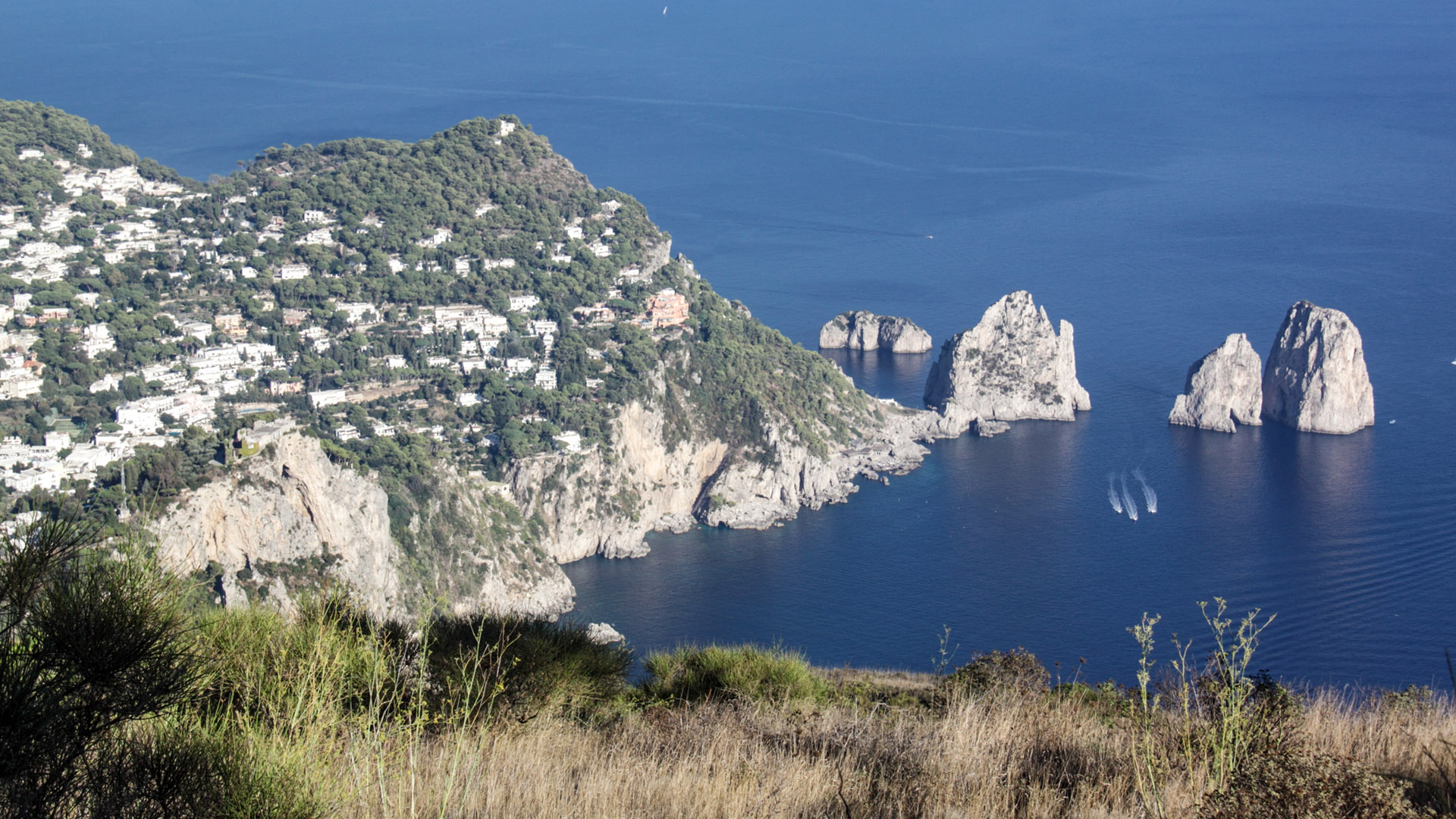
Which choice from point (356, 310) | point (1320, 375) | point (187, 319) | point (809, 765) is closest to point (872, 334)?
point (1320, 375)

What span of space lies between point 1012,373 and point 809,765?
5306 centimetres

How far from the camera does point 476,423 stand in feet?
147

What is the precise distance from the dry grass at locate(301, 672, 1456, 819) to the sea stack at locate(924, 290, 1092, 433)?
163 ft

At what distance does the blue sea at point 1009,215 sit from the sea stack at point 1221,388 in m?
0.95

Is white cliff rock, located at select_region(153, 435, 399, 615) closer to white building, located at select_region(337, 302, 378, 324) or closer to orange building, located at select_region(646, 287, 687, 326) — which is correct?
white building, located at select_region(337, 302, 378, 324)

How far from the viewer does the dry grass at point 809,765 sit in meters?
4.95

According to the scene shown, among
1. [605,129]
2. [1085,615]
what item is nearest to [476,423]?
[1085,615]

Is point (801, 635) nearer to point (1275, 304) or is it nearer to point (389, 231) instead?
point (389, 231)

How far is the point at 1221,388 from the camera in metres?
53.8

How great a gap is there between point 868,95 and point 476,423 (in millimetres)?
91643

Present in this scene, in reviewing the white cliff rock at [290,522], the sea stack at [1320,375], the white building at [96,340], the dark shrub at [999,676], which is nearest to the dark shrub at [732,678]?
the dark shrub at [999,676]

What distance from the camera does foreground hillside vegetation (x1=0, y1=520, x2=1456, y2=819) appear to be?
4141 mm

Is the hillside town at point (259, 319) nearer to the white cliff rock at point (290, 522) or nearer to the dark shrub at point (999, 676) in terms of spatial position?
the white cliff rock at point (290, 522)

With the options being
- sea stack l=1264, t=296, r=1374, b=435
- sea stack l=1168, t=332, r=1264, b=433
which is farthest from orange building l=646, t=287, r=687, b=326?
sea stack l=1264, t=296, r=1374, b=435
